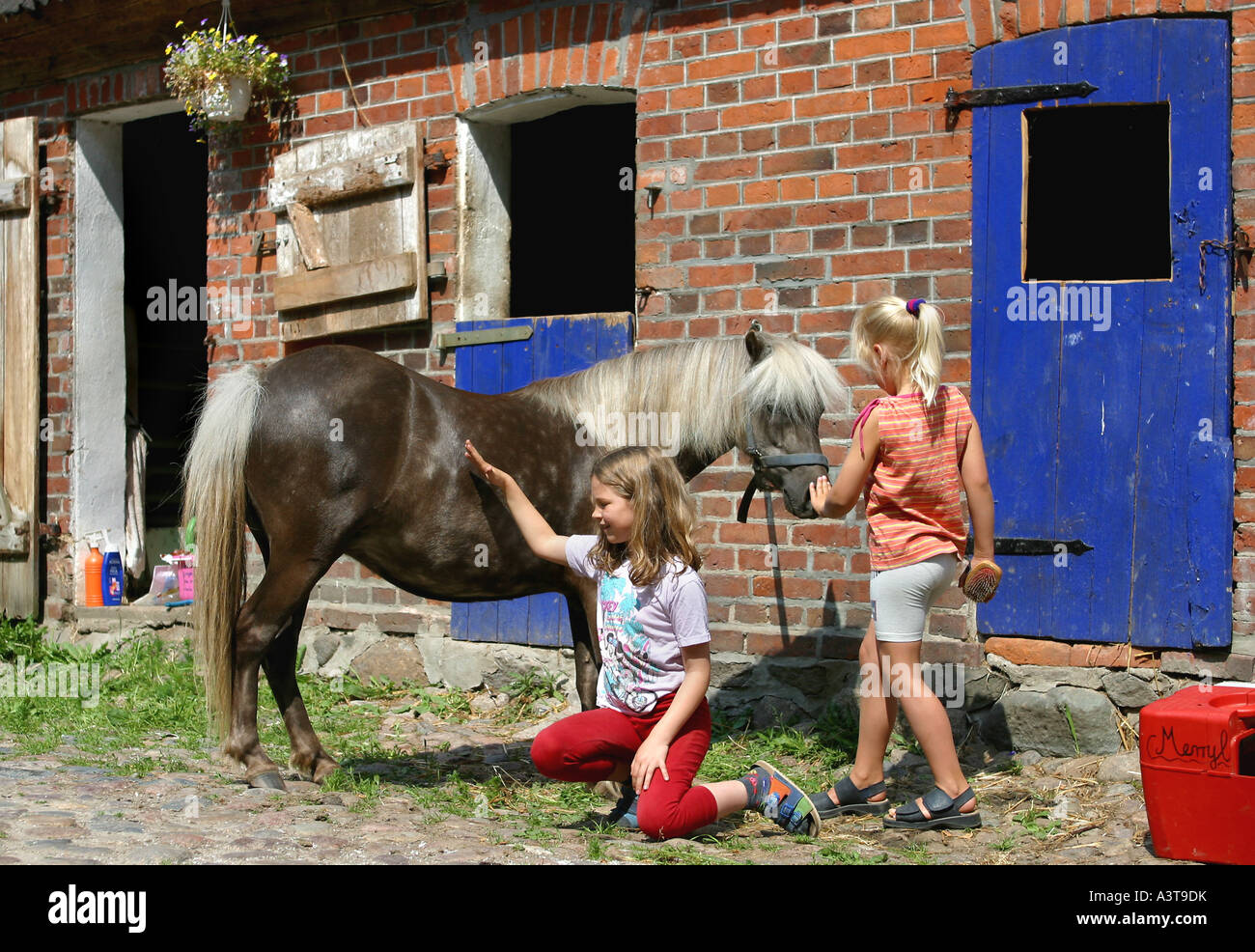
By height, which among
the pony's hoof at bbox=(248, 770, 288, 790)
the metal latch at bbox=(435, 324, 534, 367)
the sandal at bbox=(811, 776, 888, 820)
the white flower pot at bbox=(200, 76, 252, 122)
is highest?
the white flower pot at bbox=(200, 76, 252, 122)

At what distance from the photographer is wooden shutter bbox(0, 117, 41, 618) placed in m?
8.04

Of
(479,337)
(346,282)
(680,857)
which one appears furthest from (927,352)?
(346,282)

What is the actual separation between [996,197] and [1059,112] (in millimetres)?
472

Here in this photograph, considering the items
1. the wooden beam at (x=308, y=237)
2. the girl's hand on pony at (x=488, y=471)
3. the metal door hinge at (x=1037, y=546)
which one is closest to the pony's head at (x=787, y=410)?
the girl's hand on pony at (x=488, y=471)

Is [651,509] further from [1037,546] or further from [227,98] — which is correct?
[227,98]

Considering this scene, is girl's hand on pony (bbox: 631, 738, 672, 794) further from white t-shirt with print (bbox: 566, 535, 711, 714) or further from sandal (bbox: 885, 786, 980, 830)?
sandal (bbox: 885, 786, 980, 830)

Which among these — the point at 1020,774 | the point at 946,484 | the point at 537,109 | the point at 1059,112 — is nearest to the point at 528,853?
the point at 946,484

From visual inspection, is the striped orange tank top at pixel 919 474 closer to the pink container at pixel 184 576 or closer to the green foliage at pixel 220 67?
the green foliage at pixel 220 67

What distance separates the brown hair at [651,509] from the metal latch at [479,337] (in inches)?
110

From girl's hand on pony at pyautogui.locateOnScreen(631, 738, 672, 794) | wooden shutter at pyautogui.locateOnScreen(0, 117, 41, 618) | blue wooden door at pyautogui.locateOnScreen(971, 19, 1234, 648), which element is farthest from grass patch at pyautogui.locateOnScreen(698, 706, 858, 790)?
wooden shutter at pyautogui.locateOnScreen(0, 117, 41, 618)

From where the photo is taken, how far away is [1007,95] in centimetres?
525

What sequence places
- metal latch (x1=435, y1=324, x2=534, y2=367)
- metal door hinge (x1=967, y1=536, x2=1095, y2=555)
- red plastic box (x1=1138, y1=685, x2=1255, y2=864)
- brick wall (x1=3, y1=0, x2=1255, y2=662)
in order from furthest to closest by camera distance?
metal latch (x1=435, y1=324, x2=534, y2=367)
brick wall (x1=3, y1=0, x2=1255, y2=662)
metal door hinge (x1=967, y1=536, x2=1095, y2=555)
red plastic box (x1=1138, y1=685, x2=1255, y2=864)

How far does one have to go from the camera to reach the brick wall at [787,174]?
17.6 feet

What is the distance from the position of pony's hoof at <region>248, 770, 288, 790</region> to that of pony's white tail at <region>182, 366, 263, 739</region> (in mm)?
230
